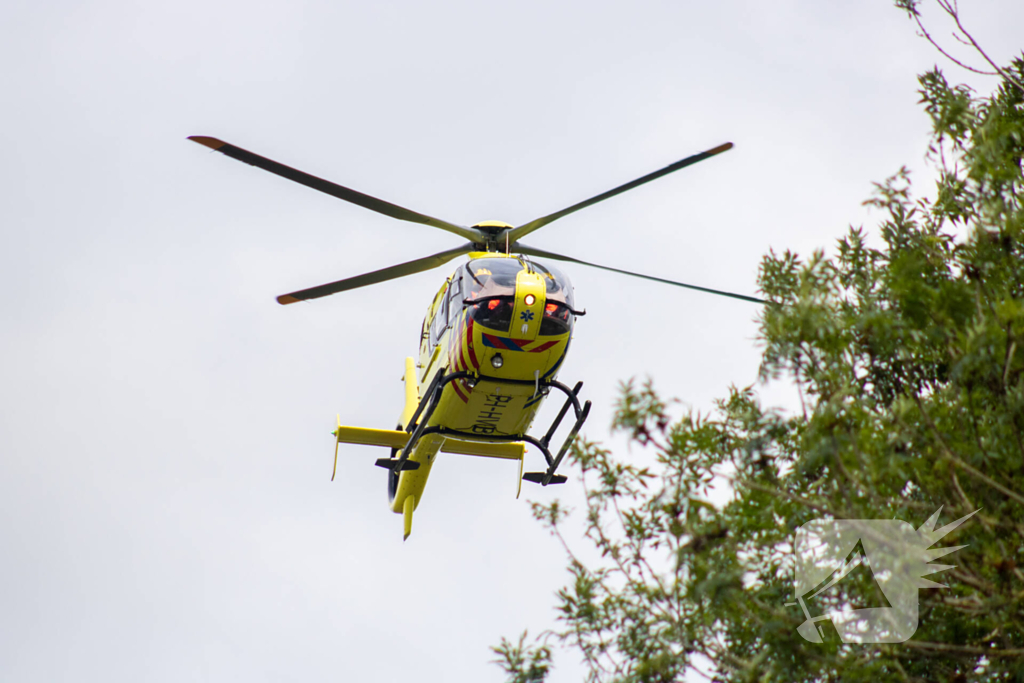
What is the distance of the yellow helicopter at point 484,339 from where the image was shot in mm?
10977

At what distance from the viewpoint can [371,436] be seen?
13242 mm

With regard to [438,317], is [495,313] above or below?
below

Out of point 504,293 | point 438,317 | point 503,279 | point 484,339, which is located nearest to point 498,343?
point 484,339

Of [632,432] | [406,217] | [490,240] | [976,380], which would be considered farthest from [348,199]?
[976,380]

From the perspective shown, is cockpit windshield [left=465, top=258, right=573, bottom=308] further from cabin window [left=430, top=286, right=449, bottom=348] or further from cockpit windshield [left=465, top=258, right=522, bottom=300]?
cabin window [left=430, top=286, right=449, bottom=348]

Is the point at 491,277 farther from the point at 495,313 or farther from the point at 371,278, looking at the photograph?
the point at 371,278

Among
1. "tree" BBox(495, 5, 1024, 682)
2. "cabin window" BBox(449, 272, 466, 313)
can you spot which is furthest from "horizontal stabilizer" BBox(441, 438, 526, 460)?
"tree" BBox(495, 5, 1024, 682)

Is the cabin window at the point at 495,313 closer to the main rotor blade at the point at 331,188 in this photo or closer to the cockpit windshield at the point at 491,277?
the cockpit windshield at the point at 491,277

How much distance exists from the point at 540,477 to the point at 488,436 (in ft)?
4.27

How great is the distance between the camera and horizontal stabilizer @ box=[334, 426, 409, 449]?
13156mm

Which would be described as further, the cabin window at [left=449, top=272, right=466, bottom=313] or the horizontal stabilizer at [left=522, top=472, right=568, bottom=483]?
the horizontal stabilizer at [left=522, top=472, right=568, bottom=483]

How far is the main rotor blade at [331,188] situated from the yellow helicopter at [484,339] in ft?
0.04

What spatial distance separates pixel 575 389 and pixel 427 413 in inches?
74.5

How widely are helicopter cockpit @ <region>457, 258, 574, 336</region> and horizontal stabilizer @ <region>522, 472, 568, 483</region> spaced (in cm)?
283
